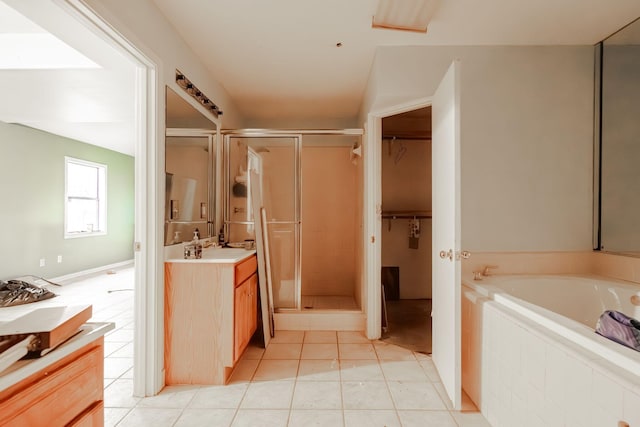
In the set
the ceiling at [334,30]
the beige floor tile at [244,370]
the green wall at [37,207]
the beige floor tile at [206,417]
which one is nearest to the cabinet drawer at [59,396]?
the beige floor tile at [206,417]

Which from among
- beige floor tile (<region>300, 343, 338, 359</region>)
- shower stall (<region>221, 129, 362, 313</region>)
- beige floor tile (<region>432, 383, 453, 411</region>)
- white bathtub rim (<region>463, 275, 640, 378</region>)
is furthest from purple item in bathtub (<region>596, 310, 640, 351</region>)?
shower stall (<region>221, 129, 362, 313</region>)

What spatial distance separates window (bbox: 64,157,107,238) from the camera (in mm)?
5059

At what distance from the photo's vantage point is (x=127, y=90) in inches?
120

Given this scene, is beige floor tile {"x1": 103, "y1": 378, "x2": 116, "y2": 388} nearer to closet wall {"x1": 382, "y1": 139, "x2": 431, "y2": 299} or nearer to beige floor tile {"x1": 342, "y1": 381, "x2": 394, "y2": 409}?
beige floor tile {"x1": 342, "y1": 381, "x2": 394, "y2": 409}

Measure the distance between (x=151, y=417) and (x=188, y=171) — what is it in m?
1.66

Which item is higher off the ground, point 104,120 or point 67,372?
point 104,120

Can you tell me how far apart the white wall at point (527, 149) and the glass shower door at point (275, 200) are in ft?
5.44

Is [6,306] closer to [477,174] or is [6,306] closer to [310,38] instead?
[310,38]

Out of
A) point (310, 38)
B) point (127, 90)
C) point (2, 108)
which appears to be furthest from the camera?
point (2, 108)

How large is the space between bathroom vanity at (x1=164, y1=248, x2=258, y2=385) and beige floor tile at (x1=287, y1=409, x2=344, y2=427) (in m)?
0.58

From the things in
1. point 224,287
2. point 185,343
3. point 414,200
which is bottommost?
point 185,343

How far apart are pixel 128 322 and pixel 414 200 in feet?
11.6

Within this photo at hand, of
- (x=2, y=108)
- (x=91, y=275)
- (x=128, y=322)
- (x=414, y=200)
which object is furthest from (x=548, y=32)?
(x=91, y=275)

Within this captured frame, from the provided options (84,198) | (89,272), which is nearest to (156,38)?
(84,198)
